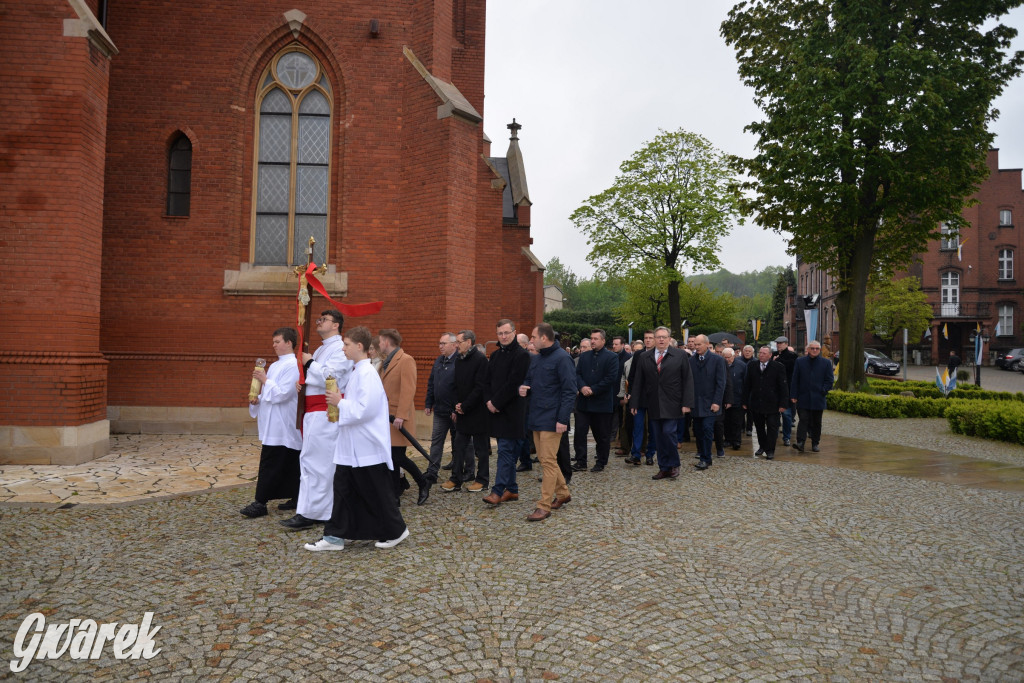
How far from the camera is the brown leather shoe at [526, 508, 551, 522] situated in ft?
20.3

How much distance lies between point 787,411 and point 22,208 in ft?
40.7

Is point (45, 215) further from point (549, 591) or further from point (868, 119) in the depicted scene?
point (868, 119)

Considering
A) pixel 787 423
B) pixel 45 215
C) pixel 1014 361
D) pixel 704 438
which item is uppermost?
pixel 45 215

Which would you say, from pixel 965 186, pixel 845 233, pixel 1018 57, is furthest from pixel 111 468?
pixel 1018 57

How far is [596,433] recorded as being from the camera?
9.30 metres

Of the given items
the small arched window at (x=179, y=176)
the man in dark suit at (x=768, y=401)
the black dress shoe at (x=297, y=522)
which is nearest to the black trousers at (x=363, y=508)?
the black dress shoe at (x=297, y=522)

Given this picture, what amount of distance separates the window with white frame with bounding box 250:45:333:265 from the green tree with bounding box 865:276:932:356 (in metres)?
36.1

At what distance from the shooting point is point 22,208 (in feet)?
28.5

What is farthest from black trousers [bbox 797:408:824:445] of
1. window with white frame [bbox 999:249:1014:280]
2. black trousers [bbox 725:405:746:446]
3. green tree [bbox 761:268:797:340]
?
green tree [bbox 761:268:797:340]

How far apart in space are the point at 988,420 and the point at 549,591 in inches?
474

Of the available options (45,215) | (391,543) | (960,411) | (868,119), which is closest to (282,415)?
(391,543)

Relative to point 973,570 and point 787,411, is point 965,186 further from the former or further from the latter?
point 973,570

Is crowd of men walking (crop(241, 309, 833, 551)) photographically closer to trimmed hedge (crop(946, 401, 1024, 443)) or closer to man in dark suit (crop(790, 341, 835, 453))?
man in dark suit (crop(790, 341, 835, 453))

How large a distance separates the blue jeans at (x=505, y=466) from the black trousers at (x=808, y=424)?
20.7ft
